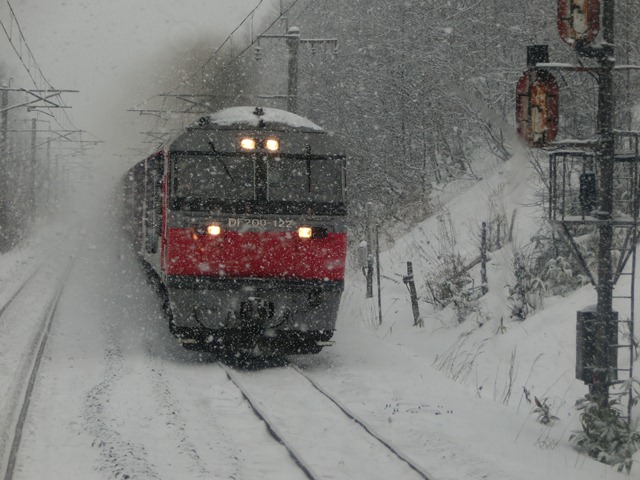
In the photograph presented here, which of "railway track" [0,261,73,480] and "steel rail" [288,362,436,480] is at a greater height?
"railway track" [0,261,73,480]

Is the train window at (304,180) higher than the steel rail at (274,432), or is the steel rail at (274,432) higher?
the train window at (304,180)

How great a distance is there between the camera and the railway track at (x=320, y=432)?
20.0ft

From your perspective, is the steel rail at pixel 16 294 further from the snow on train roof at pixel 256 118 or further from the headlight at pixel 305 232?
the headlight at pixel 305 232

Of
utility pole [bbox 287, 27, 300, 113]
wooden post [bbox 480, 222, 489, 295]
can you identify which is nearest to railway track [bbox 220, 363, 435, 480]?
wooden post [bbox 480, 222, 489, 295]

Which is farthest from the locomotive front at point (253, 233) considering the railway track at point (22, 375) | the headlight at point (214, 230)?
the railway track at point (22, 375)

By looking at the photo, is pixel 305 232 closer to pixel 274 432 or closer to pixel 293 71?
pixel 274 432

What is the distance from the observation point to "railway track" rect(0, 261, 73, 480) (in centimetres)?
638

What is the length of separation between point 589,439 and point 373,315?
8407mm

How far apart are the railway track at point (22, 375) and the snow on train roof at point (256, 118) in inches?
144

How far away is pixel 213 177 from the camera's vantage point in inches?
386

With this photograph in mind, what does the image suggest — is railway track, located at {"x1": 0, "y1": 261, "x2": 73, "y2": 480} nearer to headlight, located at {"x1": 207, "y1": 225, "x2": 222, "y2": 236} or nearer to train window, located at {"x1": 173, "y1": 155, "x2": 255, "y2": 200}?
headlight, located at {"x1": 207, "y1": 225, "x2": 222, "y2": 236}

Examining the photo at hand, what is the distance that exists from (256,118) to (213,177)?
100cm

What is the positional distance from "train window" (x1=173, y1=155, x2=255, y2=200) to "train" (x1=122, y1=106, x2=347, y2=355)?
12 millimetres

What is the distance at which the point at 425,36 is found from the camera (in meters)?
24.2
